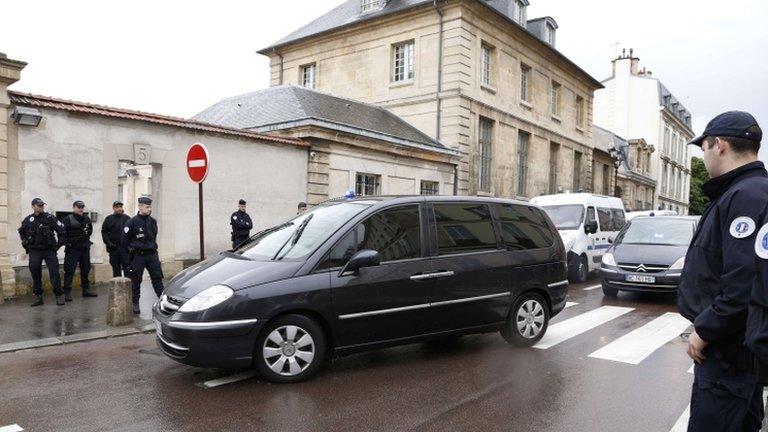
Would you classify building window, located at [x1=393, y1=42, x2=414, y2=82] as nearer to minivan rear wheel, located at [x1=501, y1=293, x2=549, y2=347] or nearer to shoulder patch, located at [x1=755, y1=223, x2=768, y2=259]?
minivan rear wheel, located at [x1=501, y1=293, x2=549, y2=347]

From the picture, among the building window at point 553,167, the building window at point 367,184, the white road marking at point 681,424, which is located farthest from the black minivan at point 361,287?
the building window at point 553,167

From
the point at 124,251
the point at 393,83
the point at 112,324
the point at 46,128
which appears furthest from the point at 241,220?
the point at 393,83

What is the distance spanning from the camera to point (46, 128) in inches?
405

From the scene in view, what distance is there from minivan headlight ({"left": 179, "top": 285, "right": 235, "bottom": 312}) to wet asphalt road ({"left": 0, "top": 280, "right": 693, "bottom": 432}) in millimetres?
722

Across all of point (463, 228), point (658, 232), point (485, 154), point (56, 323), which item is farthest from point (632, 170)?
point (56, 323)

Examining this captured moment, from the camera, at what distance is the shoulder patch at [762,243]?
6.81 ft

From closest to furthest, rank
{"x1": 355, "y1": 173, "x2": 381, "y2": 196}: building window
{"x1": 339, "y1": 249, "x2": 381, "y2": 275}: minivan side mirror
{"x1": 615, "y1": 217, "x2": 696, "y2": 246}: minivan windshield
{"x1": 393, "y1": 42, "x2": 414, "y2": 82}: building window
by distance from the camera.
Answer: {"x1": 339, "y1": 249, "x2": 381, "y2": 275}: minivan side mirror < {"x1": 615, "y1": 217, "x2": 696, "y2": 246}: minivan windshield < {"x1": 355, "y1": 173, "x2": 381, "y2": 196}: building window < {"x1": 393, "y1": 42, "x2": 414, "y2": 82}: building window

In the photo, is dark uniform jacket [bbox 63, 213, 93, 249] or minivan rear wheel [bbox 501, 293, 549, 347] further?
dark uniform jacket [bbox 63, 213, 93, 249]

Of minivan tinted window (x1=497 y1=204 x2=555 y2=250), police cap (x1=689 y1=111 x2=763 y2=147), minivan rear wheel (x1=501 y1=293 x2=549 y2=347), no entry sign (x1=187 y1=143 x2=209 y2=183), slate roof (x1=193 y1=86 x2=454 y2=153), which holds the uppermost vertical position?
slate roof (x1=193 y1=86 x2=454 y2=153)

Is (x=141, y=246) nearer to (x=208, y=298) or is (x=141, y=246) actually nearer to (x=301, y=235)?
(x=301, y=235)

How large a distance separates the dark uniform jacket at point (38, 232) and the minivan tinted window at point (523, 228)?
23.6 feet

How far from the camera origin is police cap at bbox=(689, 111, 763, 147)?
252cm

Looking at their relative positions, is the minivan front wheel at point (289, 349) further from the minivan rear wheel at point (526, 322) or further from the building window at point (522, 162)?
the building window at point (522, 162)

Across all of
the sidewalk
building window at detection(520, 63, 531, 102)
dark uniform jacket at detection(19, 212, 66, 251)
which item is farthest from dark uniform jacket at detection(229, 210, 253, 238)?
building window at detection(520, 63, 531, 102)
